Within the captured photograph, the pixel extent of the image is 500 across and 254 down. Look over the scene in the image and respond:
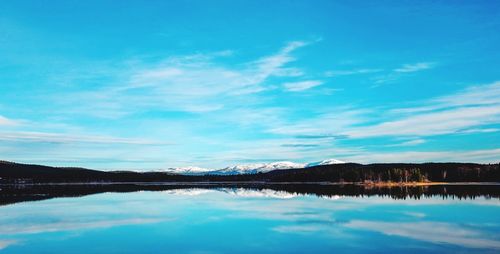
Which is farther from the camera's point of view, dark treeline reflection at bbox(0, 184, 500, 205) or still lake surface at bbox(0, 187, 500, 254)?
dark treeline reflection at bbox(0, 184, 500, 205)

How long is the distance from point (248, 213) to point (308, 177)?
120 metres

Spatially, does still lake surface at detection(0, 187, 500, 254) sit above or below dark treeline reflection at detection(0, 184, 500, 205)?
below

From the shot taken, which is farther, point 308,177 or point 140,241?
point 308,177

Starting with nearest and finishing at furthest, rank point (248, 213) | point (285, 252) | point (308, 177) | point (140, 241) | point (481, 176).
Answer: point (285, 252), point (140, 241), point (248, 213), point (481, 176), point (308, 177)

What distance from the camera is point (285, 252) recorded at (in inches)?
778

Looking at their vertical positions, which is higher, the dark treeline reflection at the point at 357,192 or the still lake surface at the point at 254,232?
the dark treeline reflection at the point at 357,192

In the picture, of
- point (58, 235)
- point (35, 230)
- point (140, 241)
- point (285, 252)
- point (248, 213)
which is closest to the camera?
point (285, 252)

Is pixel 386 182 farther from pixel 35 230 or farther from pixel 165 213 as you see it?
pixel 35 230

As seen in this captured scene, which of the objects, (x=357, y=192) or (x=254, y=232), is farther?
(x=357, y=192)

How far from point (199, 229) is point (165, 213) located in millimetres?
10492

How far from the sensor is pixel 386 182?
432 feet

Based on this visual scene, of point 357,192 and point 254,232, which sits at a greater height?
point 357,192

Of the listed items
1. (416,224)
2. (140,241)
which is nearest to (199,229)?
(140,241)

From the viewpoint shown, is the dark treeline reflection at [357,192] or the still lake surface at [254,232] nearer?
the still lake surface at [254,232]
